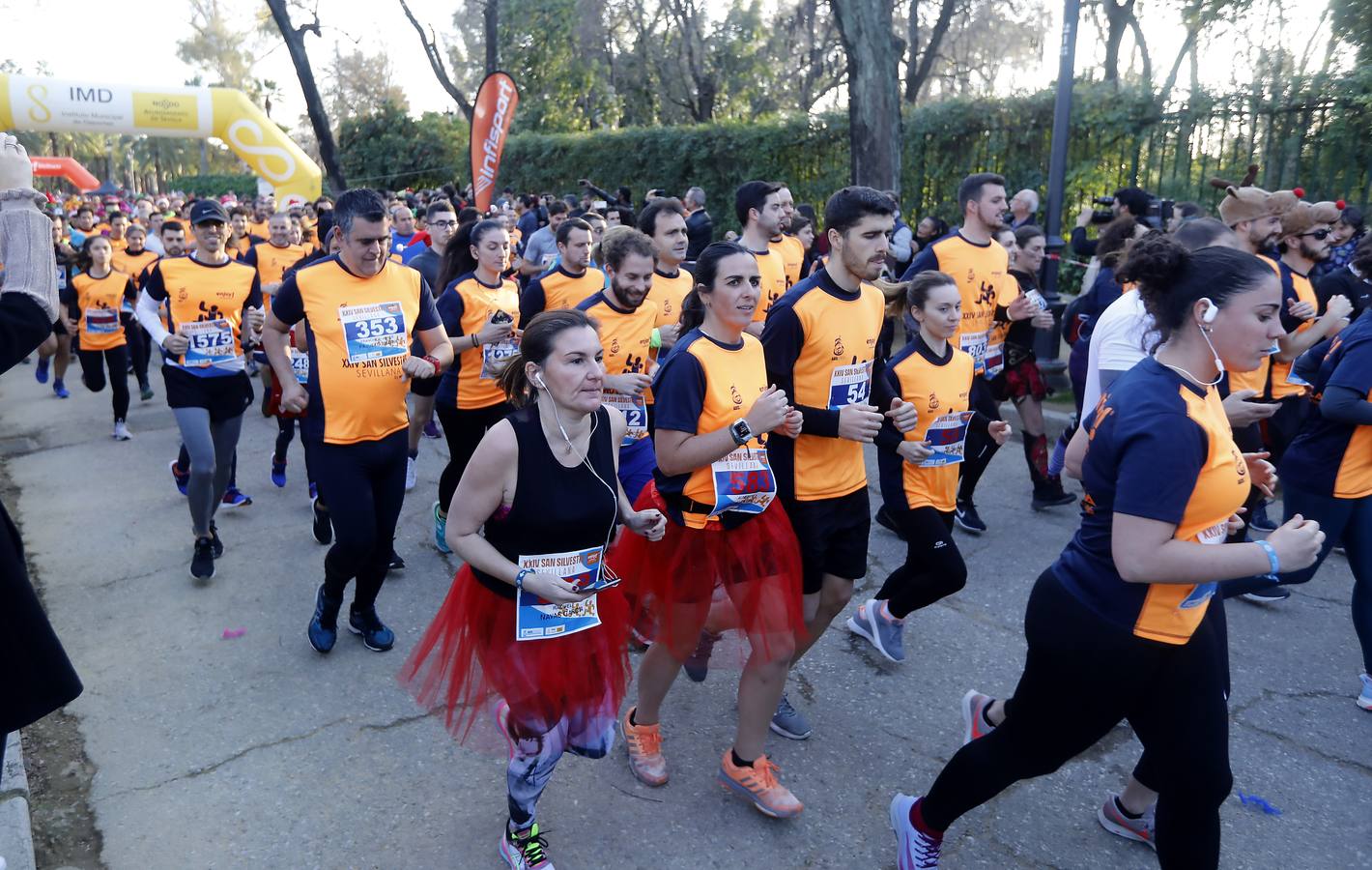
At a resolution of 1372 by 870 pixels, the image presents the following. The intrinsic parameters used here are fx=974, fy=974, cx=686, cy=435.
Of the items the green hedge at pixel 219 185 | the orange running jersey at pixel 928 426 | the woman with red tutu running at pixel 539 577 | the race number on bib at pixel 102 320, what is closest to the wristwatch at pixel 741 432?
the woman with red tutu running at pixel 539 577

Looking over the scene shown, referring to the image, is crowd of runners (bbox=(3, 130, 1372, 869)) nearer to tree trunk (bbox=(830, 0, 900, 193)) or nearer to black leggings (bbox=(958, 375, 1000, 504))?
black leggings (bbox=(958, 375, 1000, 504))

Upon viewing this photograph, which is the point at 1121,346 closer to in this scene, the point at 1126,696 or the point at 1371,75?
the point at 1126,696

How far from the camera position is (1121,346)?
3.93 metres

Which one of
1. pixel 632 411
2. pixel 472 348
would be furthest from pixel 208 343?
pixel 632 411

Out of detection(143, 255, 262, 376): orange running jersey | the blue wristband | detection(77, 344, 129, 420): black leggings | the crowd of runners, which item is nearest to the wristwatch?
the crowd of runners

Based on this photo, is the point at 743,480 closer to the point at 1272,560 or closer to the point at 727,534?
the point at 727,534

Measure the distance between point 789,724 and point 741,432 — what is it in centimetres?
139

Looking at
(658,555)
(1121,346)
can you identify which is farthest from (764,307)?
(658,555)

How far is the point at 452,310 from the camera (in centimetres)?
587

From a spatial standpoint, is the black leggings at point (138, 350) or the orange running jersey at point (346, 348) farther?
the black leggings at point (138, 350)

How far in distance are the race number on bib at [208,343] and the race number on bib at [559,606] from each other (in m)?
3.51

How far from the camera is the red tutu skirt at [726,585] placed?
10.7 feet

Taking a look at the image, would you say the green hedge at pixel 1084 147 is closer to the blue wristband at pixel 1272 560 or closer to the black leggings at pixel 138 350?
the blue wristband at pixel 1272 560

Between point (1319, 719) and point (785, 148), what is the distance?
46.4 ft
